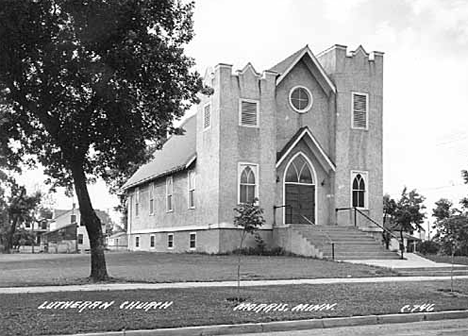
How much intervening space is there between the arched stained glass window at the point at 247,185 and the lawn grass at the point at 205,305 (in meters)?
13.4

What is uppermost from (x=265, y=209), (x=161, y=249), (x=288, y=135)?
(x=288, y=135)

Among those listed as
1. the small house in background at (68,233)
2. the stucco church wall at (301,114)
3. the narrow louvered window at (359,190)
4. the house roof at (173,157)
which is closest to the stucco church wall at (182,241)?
the house roof at (173,157)

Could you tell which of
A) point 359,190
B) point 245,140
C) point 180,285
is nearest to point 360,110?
point 359,190

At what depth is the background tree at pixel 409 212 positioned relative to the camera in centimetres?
4478

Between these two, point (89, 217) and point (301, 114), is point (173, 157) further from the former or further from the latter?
point (89, 217)

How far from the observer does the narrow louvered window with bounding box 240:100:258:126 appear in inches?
1191

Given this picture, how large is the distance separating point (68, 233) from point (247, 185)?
61.7 m

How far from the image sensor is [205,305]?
12906mm

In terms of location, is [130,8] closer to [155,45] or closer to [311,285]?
[155,45]

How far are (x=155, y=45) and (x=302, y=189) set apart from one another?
53.0 feet

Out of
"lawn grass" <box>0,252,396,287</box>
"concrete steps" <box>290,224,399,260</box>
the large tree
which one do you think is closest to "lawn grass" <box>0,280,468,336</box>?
"lawn grass" <box>0,252,396,287</box>

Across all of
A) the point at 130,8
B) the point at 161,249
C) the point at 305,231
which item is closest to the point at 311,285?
the point at 130,8

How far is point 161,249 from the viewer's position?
37.9 m

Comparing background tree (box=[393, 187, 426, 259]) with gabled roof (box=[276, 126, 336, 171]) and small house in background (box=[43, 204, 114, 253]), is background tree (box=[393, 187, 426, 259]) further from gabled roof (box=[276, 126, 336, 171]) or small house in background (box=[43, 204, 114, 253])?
small house in background (box=[43, 204, 114, 253])
